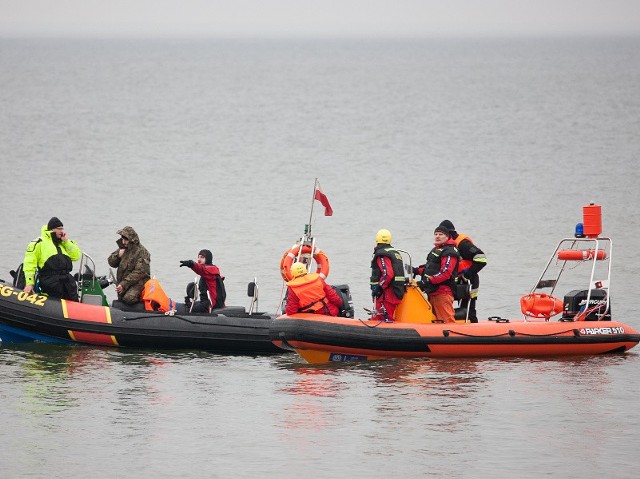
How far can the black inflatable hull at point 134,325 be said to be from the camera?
1541 centimetres

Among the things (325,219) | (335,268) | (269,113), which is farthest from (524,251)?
(269,113)

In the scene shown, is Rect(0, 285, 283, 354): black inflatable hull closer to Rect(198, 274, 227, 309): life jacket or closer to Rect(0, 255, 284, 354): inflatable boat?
Rect(0, 255, 284, 354): inflatable boat

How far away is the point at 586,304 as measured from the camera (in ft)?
51.3

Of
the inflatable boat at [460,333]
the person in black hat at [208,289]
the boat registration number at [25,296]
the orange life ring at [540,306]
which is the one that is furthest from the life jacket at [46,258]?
the orange life ring at [540,306]

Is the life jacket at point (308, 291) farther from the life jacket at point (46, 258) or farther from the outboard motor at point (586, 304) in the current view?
the outboard motor at point (586, 304)

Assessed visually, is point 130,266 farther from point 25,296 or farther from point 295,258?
point 295,258

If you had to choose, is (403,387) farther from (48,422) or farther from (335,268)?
(335,268)

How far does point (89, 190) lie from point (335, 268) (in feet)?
44.2

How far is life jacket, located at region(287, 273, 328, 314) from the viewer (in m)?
14.9

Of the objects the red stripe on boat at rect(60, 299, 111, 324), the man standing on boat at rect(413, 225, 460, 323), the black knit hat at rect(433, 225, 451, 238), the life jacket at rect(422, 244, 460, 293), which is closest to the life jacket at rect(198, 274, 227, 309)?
the red stripe on boat at rect(60, 299, 111, 324)

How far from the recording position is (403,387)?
14227 mm

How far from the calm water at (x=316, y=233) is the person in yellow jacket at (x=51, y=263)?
2.38 ft

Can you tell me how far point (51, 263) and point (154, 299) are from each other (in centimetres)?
120

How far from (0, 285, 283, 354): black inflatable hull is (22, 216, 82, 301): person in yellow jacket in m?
0.16
